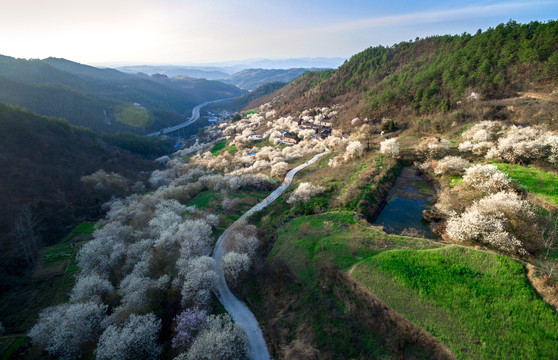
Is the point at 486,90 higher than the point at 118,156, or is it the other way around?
the point at 486,90

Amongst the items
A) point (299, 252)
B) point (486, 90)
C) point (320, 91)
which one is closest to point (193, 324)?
point (299, 252)

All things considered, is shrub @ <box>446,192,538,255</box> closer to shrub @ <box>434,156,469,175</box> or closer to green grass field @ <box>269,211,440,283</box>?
green grass field @ <box>269,211,440,283</box>

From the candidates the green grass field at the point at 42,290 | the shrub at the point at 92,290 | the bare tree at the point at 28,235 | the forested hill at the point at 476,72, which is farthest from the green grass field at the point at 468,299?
the forested hill at the point at 476,72

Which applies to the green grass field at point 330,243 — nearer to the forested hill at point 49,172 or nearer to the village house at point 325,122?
the forested hill at point 49,172

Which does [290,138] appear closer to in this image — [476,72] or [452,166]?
[476,72]

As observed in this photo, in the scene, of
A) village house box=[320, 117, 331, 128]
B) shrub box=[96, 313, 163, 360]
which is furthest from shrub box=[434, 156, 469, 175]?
village house box=[320, 117, 331, 128]

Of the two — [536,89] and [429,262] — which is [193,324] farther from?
[536,89]

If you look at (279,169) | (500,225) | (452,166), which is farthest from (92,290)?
(452,166)
